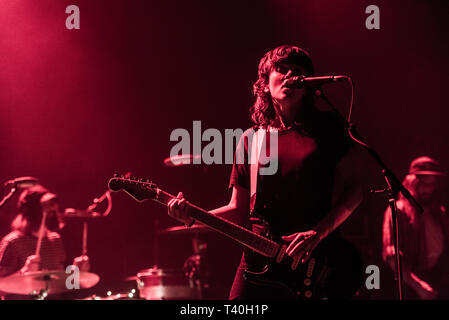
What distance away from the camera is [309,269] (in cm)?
237

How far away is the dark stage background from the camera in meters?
5.43

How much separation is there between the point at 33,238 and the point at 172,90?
2325 mm

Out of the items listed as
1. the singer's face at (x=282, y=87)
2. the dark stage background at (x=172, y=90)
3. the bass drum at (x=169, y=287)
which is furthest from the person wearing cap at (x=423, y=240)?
the singer's face at (x=282, y=87)

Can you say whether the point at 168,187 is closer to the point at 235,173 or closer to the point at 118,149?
the point at 118,149

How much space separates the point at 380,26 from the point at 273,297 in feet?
13.2

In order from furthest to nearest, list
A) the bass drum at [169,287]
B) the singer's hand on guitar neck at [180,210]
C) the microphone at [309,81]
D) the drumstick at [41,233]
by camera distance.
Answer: the drumstick at [41,233], the bass drum at [169,287], the singer's hand on guitar neck at [180,210], the microphone at [309,81]

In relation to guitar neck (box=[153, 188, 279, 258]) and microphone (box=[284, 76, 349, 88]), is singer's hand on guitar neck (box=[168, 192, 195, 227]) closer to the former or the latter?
guitar neck (box=[153, 188, 279, 258])

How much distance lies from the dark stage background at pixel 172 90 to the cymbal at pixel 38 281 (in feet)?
3.51

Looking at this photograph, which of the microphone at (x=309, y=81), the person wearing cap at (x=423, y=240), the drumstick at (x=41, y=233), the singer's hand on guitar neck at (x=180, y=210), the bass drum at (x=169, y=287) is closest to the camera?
the microphone at (x=309, y=81)

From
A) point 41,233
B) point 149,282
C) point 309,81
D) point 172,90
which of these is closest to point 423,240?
point 149,282

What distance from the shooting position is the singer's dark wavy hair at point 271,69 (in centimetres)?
271

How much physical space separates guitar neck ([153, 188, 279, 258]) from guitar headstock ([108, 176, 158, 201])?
42 millimetres

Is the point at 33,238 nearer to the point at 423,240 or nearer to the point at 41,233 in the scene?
the point at 41,233

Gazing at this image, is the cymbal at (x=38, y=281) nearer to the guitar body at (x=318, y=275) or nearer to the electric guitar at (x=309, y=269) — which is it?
the electric guitar at (x=309, y=269)
